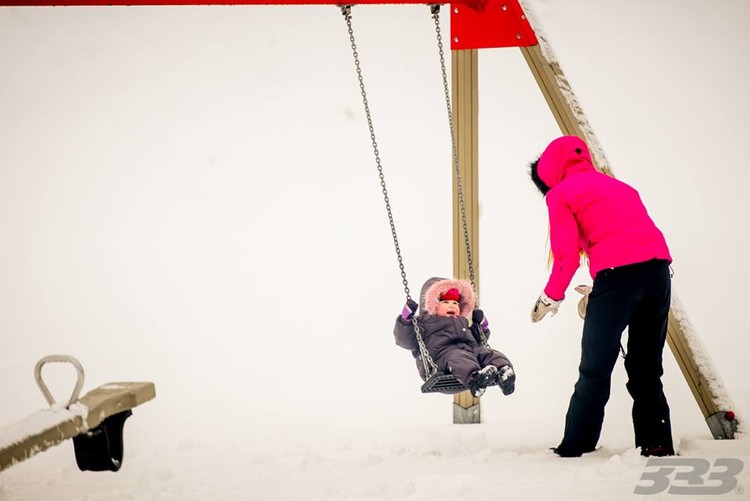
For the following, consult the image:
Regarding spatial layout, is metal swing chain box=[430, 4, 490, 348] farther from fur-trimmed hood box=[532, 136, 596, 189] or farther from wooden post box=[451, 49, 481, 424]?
fur-trimmed hood box=[532, 136, 596, 189]

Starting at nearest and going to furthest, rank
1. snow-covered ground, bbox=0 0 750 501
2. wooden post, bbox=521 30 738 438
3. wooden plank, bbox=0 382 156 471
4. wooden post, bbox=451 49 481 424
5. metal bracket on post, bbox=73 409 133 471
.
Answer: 1. wooden plank, bbox=0 382 156 471
2. metal bracket on post, bbox=73 409 133 471
3. wooden post, bbox=521 30 738 438
4. wooden post, bbox=451 49 481 424
5. snow-covered ground, bbox=0 0 750 501

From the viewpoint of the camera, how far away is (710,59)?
4141 millimetres

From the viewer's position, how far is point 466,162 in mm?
3664

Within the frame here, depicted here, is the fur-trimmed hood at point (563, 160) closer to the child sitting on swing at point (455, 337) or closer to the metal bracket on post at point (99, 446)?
the child sitting on swing at point (455, 337)

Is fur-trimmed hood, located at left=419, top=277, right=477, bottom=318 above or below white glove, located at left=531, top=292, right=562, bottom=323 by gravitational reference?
above

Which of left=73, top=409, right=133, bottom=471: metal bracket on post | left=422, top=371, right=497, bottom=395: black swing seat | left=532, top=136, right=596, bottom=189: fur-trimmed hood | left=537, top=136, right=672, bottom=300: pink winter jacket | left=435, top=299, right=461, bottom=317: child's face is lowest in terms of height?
left=422, top=371, right=497, bottom=395: black swing seat

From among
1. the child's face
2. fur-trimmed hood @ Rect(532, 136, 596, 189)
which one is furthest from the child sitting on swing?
fur-trimmed hood @ Rect(532, 136, 596, 189)

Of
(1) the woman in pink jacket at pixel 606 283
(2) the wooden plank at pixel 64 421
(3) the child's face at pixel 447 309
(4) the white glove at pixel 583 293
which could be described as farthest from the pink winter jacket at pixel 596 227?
(2) the wooden plank at pixel 64 421

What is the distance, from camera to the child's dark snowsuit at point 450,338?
294cm

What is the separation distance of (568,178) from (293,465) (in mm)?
1842

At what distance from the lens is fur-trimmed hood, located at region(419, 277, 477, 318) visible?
11.2 ft

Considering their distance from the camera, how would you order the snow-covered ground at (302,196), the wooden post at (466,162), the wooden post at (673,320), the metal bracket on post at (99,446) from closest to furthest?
the metal bracket on post at (99,446) → the wooden post at (673,320) → the wooden post at (466,162) → the snow-covered ground at (302,196)

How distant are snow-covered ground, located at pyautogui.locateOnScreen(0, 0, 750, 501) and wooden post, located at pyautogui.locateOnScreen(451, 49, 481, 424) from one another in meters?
0.49

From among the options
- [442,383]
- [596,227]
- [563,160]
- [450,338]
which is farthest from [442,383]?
[563,160]
